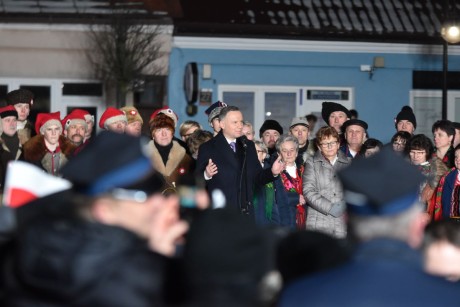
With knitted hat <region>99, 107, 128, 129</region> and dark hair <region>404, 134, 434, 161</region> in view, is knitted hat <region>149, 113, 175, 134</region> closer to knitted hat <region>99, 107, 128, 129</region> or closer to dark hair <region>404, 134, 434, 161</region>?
knitted hat <region>99, 107, 128, 129</region>

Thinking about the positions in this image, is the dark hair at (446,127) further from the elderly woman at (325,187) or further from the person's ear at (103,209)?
the person's ear at (103,209)

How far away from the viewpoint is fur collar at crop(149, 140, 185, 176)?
11.4 meters

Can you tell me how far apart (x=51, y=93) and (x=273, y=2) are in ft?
15.8

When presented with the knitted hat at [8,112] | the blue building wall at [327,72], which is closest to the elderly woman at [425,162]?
the knitted hat at [8,112]

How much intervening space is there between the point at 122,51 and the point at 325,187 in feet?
30.3

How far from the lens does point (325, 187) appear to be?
11.5 metres

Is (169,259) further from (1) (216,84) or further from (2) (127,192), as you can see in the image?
(1) (216,84)

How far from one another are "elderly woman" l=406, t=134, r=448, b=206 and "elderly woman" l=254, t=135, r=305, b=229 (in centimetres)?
122

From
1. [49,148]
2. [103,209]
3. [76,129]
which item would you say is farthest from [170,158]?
[103,209]

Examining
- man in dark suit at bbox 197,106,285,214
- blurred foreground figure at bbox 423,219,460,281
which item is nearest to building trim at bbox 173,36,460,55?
man in dark suit at bbox 197,106,285,214

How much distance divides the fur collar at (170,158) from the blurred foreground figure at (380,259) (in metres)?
7.60

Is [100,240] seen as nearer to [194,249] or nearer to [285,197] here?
[194,249]

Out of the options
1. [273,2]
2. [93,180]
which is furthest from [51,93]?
[93,180]

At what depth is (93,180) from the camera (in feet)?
12.3
